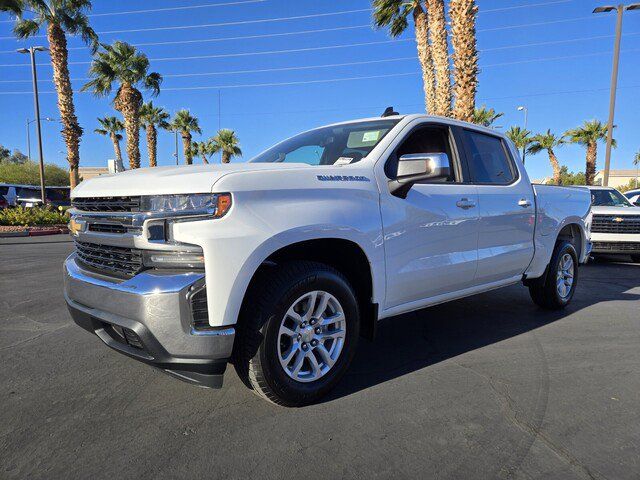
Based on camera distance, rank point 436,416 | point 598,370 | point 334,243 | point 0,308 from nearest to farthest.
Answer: point 436,416 → point 334,243 → point 598,370 → point 0,308

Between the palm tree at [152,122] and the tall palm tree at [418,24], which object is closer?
the tall palm tree at [418,24]

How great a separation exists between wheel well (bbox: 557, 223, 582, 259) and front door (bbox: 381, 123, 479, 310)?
216cm

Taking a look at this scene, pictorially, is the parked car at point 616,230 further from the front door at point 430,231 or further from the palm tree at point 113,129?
the palm tree at point 113,129

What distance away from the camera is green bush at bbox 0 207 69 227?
671 inches

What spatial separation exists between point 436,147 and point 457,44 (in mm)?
11382

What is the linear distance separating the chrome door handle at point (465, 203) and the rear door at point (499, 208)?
139mm

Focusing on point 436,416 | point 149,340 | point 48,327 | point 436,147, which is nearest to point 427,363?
point 436,416

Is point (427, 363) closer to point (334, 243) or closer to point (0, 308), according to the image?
point (334, 243)

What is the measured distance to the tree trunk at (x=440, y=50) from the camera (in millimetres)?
16062

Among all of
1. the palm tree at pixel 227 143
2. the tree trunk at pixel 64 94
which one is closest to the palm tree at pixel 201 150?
the palm tree at pixel 227 143

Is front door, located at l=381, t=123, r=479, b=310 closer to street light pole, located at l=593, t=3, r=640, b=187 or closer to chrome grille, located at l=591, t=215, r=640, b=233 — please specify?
chrome grille, located at l=591, t=215, r=640, b=233

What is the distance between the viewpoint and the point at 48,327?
4.50m

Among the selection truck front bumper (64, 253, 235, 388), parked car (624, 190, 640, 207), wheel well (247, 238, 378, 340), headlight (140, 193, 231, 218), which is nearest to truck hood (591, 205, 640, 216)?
parked car (624, 190, 640, 207)

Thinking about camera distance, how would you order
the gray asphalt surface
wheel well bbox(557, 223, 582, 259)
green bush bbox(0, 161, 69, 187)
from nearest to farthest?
the gray asphalt surface < wheel well bbox(557, 223, 582, 259) < green bush bbox(0, 161, 69, 187)
